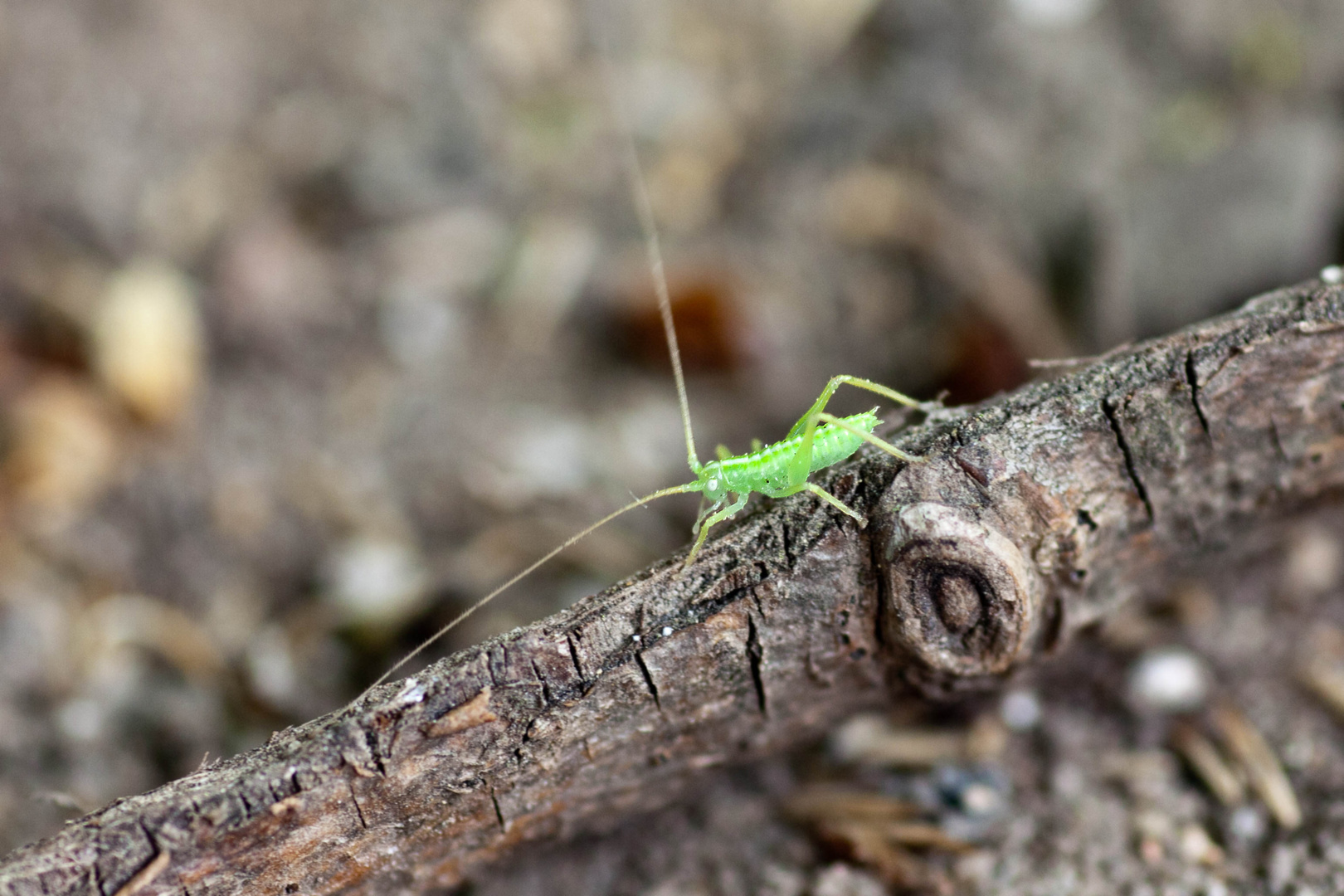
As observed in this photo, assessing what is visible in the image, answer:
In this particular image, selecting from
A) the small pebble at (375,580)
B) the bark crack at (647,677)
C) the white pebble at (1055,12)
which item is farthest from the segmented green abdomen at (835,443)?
the white pebble at (1055,12)

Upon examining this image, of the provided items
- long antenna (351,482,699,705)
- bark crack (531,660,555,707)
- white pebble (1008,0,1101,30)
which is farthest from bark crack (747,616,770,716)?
white pebble (1008,0,1101,30)

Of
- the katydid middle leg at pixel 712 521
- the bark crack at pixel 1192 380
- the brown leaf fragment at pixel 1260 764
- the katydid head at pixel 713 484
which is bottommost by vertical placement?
the brown leaf fragment at pixel 1260 764

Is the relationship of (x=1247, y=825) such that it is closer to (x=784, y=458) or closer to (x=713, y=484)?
(x=784, y=458)

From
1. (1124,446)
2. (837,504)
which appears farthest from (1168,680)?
(837,504)

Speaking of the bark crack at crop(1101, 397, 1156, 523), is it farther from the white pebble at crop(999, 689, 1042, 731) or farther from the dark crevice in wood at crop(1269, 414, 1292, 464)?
the white pebble at crop(999, 689, 1042, 731)

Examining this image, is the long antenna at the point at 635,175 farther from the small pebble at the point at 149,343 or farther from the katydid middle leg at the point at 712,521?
the small pebble at the point at 149,343

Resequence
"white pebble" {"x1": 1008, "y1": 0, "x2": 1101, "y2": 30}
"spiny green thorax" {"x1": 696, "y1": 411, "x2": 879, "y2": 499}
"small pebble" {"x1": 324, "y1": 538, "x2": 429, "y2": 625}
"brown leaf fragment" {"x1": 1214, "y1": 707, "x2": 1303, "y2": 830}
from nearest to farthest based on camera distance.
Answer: "brown leaf fragment" {"x1": 1214, "y1": 707, "x2": 1303, "y2": 830}
"spiny green thorax" {"x1": 696, "y1": 411, "x2": 879, "y2": 499}
"small pebble" {"x1": 324, "y1": 538, "x2": 429, "y2": 625}
"white pebble" {"x1": 1008, "y1": 0, "x2": 1101, "y2": 30}
